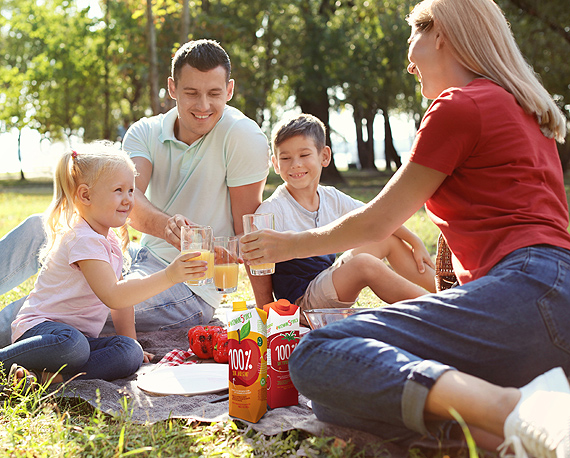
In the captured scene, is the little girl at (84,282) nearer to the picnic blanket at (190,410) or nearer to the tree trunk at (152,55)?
the picnic blanket at (190,410)

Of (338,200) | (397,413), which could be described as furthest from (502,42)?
(338,200)

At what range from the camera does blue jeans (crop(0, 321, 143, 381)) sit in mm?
3111

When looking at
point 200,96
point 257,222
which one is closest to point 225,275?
point 257,222

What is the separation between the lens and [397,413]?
2.15 m

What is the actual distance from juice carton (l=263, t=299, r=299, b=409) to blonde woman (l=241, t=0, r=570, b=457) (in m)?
0.32

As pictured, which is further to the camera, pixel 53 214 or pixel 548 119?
pixel 53 214

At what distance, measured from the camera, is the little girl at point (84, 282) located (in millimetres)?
3162

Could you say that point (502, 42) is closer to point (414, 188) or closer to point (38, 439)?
point (414, 188)

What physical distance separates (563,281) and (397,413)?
0.79 metres

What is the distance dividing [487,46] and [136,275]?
2.66 metres

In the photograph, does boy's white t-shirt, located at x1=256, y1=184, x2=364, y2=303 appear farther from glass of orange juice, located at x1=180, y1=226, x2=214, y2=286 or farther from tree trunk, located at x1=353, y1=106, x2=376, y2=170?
tree trunk, located at x1=353, y1=106, x2=376, y2=170

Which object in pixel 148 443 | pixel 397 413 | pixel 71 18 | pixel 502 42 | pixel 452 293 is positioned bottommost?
pixel 148 443

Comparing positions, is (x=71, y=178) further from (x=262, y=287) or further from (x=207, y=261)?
(x=262, y=287)

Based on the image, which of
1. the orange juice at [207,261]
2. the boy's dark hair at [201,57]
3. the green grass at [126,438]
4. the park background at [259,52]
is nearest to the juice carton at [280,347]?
the green grass at [126,438]
